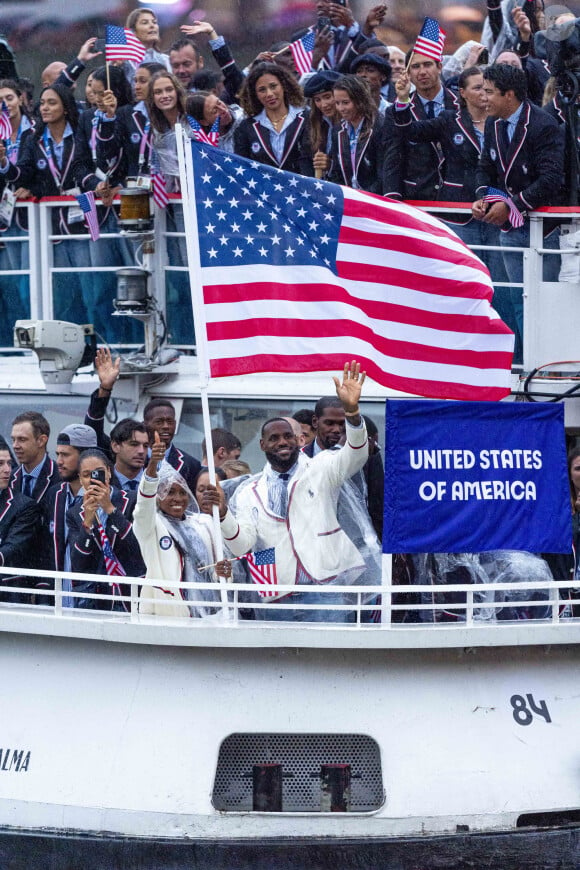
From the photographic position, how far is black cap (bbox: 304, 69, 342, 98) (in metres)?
11.2

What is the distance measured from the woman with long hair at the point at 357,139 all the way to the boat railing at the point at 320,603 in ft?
10.9

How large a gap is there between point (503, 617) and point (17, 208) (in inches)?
207

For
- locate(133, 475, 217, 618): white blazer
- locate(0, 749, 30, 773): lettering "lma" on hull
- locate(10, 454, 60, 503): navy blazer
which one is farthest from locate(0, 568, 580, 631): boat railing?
locate(0, 749, 30, 773): lettering "lma" on hull

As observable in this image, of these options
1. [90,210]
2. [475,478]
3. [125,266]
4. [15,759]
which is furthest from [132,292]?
[15,759]

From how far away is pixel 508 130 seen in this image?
35.0 ft

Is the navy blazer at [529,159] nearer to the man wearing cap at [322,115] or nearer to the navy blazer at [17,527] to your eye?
the man wearing cap at [322,115]

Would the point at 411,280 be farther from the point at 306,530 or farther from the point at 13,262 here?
the point at 13,262

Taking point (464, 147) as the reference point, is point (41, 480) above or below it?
below

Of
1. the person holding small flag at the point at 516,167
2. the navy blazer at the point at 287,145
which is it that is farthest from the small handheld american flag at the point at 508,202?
the navy blazer at the point at 287,145

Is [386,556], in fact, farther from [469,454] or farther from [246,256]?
[246,256]

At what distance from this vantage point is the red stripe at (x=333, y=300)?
8.71 meters

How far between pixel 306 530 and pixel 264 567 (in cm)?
32

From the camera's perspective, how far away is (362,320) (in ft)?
28.7

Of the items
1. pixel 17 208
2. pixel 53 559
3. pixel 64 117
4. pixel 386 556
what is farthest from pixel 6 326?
pixel 386 556
